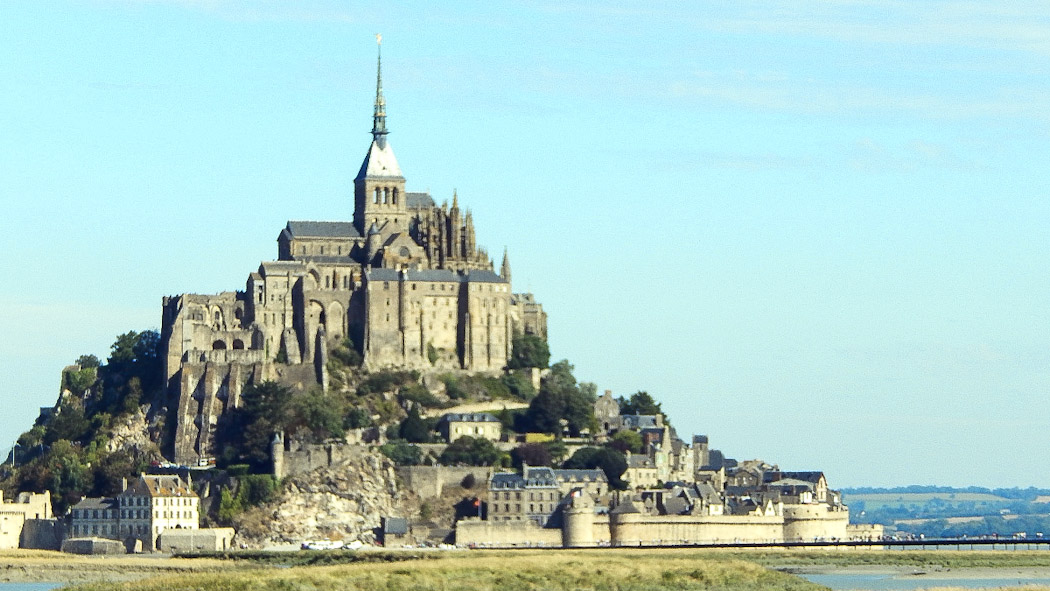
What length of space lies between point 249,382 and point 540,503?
55.7 feet

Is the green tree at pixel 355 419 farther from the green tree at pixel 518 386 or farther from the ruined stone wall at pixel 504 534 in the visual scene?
the ruined stone wall at pixel 504 534

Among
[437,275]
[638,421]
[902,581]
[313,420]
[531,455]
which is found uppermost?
[437,275]

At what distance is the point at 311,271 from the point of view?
11519 cm

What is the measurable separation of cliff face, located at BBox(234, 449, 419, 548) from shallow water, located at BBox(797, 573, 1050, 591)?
25324mm

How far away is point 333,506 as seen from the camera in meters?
104

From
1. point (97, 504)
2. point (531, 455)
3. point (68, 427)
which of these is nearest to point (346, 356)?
point (531, 455)

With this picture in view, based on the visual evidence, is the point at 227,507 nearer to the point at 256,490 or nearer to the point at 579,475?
the point at 256,490

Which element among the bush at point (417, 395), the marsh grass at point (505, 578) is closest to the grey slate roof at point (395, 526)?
the bush at point (417, 395)

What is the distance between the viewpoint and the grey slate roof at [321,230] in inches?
4683

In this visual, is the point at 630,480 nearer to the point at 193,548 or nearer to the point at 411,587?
the point at 193,548

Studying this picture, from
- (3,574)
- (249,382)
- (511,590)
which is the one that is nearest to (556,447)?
(249,382)

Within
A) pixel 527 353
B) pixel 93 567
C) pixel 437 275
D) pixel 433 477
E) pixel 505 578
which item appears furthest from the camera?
pixel 527 353

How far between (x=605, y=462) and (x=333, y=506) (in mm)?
14511

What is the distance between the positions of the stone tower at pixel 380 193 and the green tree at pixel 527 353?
30.3 ft
